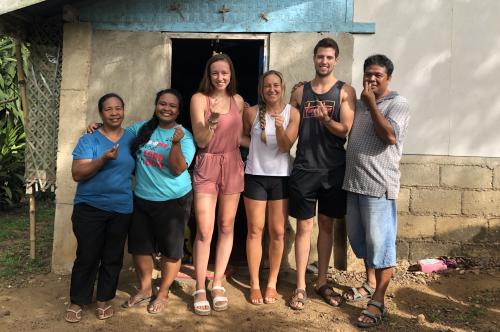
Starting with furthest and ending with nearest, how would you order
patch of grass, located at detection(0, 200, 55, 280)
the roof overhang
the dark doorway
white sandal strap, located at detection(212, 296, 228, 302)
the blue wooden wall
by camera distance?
the dark doorway
patch of grass, located at detection(0, 200, 55, 280)
the blue wooden wall
the roof overhang
white sandal strap, located at detection(212, 296, 228, 302)

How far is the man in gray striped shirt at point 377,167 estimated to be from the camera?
3.07 metres

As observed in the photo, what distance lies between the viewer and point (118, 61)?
13.8 ft

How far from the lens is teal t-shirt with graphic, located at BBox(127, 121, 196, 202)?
324 cm

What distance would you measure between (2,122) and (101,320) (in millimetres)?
6507

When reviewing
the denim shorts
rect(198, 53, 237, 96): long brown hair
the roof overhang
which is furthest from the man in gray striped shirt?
the roof overhang

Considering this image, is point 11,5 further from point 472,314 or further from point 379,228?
point 472,314

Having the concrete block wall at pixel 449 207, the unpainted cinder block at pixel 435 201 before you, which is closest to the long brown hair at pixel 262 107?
the concrete block wall at pixel 449 207

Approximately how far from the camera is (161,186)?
128 inches

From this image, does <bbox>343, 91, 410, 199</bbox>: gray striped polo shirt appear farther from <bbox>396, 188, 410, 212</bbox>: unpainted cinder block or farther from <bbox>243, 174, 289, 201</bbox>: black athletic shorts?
<bbox>396, 188, 410, 212</bbox>: unpainted cinder block

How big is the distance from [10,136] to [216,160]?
6448mm

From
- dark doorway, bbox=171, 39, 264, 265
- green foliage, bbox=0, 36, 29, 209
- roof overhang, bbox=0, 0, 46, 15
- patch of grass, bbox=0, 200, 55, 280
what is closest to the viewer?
roof overhang, bbox=0, 0, 46, 15

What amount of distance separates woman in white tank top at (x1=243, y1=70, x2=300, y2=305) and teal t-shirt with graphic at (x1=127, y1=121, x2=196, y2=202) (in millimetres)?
516

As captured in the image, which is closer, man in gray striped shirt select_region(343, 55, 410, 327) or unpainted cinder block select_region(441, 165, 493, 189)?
man in gray striped shirt select_region(343, 55, 410, 327)

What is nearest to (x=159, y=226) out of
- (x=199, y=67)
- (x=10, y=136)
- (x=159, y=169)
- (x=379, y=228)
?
(x=159, y=169)
